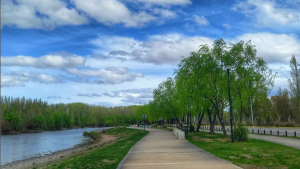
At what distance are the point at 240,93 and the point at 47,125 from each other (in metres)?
108

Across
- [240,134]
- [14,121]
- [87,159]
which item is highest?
[240,134]

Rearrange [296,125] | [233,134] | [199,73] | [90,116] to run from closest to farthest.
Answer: [233,134]
[199,73]
[296,125]
[90,116]

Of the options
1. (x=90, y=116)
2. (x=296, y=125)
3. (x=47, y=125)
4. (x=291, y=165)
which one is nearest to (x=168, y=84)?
(x=296, y=125)

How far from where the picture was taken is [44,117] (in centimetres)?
11906

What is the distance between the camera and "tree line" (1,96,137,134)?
99450 millimetres

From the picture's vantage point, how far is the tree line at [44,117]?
99450 millimetres

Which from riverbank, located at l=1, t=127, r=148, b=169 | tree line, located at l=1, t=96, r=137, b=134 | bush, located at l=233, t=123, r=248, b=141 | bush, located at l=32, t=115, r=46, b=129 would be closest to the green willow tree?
bush, located at l=233, t=123, r=248, b=141

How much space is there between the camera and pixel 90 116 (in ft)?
534

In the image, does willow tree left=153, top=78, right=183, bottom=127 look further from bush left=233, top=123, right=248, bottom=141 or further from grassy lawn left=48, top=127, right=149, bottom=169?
grassy lawn left=48, top=127, right=149, bottom=169

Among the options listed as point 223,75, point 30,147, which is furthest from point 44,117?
point 223,75

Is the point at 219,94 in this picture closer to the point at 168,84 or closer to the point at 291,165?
the point at 291,165

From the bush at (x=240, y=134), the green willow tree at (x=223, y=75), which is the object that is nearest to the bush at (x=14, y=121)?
the green willow tree at (x=223, y=75)

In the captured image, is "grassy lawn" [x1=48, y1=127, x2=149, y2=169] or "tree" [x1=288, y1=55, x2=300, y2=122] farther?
"tree" [x1=288, y1=55, x2=300, y2=122]

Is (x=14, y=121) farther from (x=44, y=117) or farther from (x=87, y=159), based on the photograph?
(x=87, y=159)
